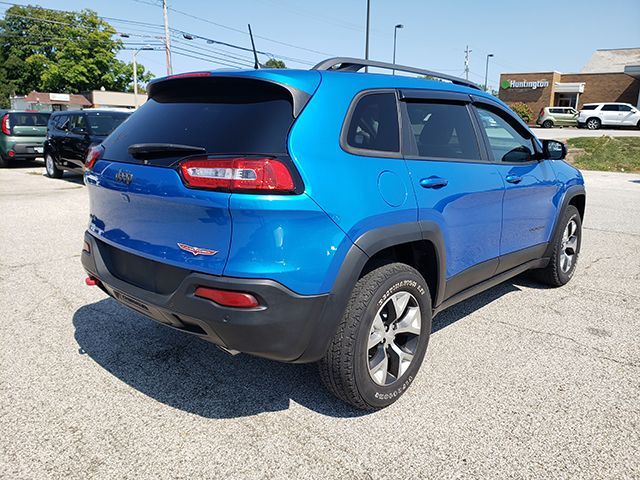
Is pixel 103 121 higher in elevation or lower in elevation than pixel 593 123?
lower

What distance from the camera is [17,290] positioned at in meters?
4.62

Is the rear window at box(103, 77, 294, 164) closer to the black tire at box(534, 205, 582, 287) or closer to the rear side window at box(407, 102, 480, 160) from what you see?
the rear side window at box(407, 102, 480, 160)

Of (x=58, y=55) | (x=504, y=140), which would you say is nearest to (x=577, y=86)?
(x=504, y=140)

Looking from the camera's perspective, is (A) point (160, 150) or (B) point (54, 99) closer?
(A) point (160, 150)

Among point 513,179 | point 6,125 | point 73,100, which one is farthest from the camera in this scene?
point 73,100

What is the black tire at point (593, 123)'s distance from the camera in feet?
123

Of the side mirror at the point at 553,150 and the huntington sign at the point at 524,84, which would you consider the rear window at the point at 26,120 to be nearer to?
the side mirror at the point at 553,150

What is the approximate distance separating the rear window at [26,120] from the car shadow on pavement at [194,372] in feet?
43.5

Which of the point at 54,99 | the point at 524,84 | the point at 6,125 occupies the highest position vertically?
the point at 524,84

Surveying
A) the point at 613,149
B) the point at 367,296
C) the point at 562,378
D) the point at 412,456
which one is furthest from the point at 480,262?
the point at 613,149

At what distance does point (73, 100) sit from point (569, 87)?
59.8 meters

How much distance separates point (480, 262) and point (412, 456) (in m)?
1.58

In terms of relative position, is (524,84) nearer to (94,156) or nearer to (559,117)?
(559,117)

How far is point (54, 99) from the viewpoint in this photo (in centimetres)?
6525
